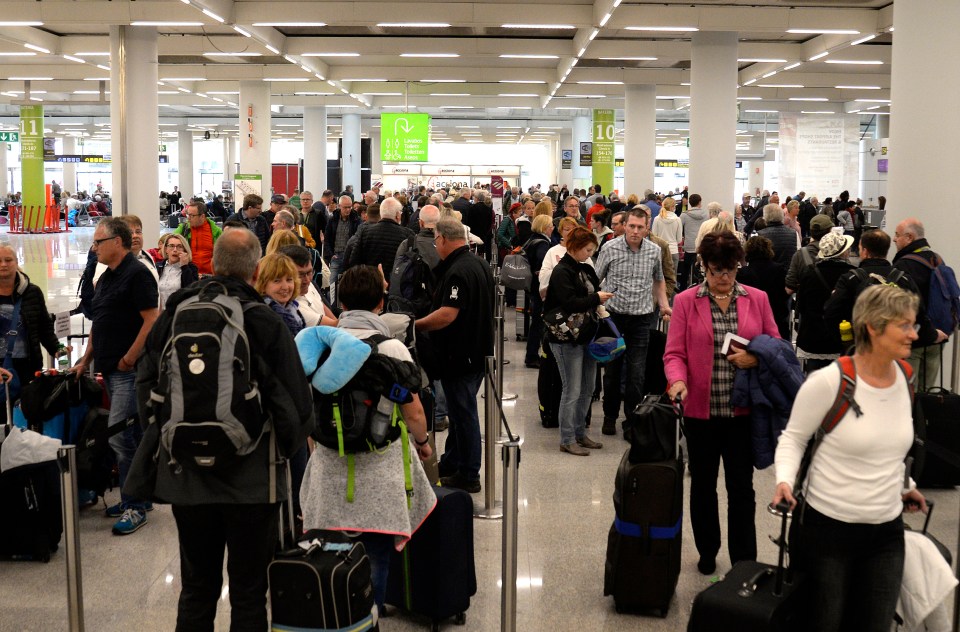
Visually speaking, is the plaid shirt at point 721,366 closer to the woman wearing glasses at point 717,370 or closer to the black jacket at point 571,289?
the woman wearing glasses at point 717,370

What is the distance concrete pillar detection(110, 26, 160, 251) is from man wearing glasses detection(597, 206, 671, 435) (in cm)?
1115

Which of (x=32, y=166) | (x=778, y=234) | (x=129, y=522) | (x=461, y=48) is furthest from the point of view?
(x=32, y=166)

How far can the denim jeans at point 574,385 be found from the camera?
281 inches

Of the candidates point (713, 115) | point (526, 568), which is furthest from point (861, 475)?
point (713, 115)

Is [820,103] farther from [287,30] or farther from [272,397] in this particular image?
[272,397]

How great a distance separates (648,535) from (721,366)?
0.86 m

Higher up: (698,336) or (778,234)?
(778,234)

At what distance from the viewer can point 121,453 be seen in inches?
229

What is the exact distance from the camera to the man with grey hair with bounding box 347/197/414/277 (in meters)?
9.50

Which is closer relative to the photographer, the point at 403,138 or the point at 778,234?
the point at 778,234

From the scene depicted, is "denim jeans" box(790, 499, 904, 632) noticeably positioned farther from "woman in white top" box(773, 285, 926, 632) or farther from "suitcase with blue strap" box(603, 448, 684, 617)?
"suitcase with blue strap" box(603, 448, 684, 617)

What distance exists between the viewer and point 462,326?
19.9ft

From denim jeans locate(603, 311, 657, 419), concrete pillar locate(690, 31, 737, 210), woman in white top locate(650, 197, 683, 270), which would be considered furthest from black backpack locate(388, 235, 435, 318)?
concrete pillar locate(690, 31, 737, 210)

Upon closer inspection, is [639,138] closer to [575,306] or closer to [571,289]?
[571,289]
